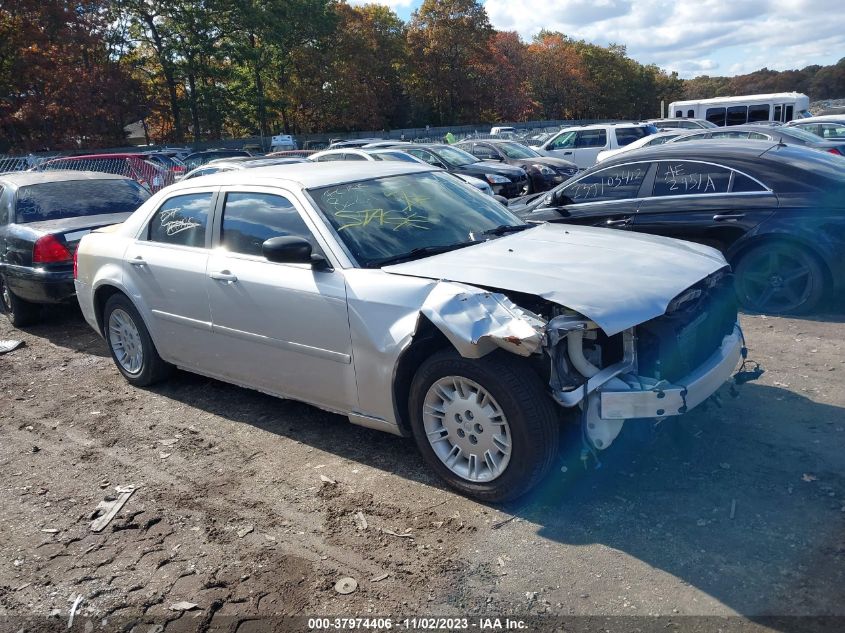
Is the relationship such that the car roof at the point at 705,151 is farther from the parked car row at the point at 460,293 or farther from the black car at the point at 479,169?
the black car at the point at 479,169

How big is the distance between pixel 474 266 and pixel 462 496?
4.10 ft

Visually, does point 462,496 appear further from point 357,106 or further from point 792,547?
point 357,106

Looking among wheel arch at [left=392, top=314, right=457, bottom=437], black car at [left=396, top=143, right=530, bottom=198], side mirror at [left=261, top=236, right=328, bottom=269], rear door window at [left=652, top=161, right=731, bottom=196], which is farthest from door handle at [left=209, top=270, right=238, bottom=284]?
black car at [left=396, top=143, right=530, bottom=198]

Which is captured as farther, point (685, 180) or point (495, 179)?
point (495, 179)

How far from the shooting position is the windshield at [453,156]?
55.6 feet

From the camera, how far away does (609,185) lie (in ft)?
25.8

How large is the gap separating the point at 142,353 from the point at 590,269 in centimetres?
378

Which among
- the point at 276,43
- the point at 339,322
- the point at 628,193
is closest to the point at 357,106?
the point at 276,43

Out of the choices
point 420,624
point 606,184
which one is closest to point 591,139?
point 606,184

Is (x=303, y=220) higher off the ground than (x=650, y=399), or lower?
higher

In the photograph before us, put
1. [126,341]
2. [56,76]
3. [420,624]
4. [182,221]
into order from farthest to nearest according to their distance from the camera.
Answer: [56,76], [126,341], [182,221], [420,624]

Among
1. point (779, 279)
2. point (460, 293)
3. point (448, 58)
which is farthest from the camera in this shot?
point (448, 58)

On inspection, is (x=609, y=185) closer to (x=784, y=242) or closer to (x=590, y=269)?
(x=784, y=242)

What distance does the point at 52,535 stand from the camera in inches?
155
